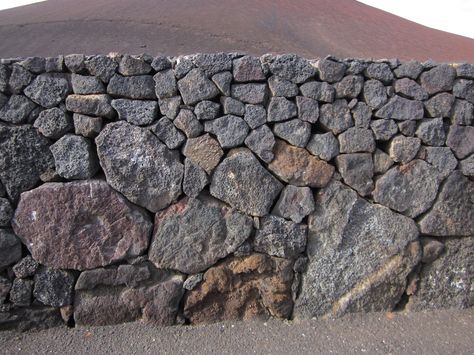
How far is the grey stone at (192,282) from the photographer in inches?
113

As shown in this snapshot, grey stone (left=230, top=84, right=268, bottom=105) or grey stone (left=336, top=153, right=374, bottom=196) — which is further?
grey stone (left=336, top=153, right=374, bottom=196)

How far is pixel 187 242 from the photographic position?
284 centimetres

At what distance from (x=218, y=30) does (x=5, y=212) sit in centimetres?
398

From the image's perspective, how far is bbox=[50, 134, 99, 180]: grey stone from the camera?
2.71 meters

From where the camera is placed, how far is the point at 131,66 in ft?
8.86

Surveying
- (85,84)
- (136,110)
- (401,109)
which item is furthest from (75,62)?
(401,109)

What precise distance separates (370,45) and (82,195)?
4855 mm

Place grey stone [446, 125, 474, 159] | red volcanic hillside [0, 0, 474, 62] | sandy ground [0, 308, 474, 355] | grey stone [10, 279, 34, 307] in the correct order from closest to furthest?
sandy ground [0, 308, 474, 355], grey stone [10, 279, 34, 307], grey stone [446, 125, 474, 159], red volcanic hillside [0, 0, 474, 62]

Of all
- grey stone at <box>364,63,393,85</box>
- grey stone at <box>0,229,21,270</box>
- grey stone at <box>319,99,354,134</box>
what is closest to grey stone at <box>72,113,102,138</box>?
grey stone at <box>0,229,21,270</box>

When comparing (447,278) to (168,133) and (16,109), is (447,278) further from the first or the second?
(16,109)

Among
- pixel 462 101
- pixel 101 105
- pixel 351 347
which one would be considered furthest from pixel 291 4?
pixel 351 347

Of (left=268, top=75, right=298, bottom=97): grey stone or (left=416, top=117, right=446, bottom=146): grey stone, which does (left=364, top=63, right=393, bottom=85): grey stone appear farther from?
(left=268, top=75, right=298, bottom=97): grey stone

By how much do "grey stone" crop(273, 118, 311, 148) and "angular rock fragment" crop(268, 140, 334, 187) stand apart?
0.19ft

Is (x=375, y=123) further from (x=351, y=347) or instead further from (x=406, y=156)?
(x=351, y=347)
